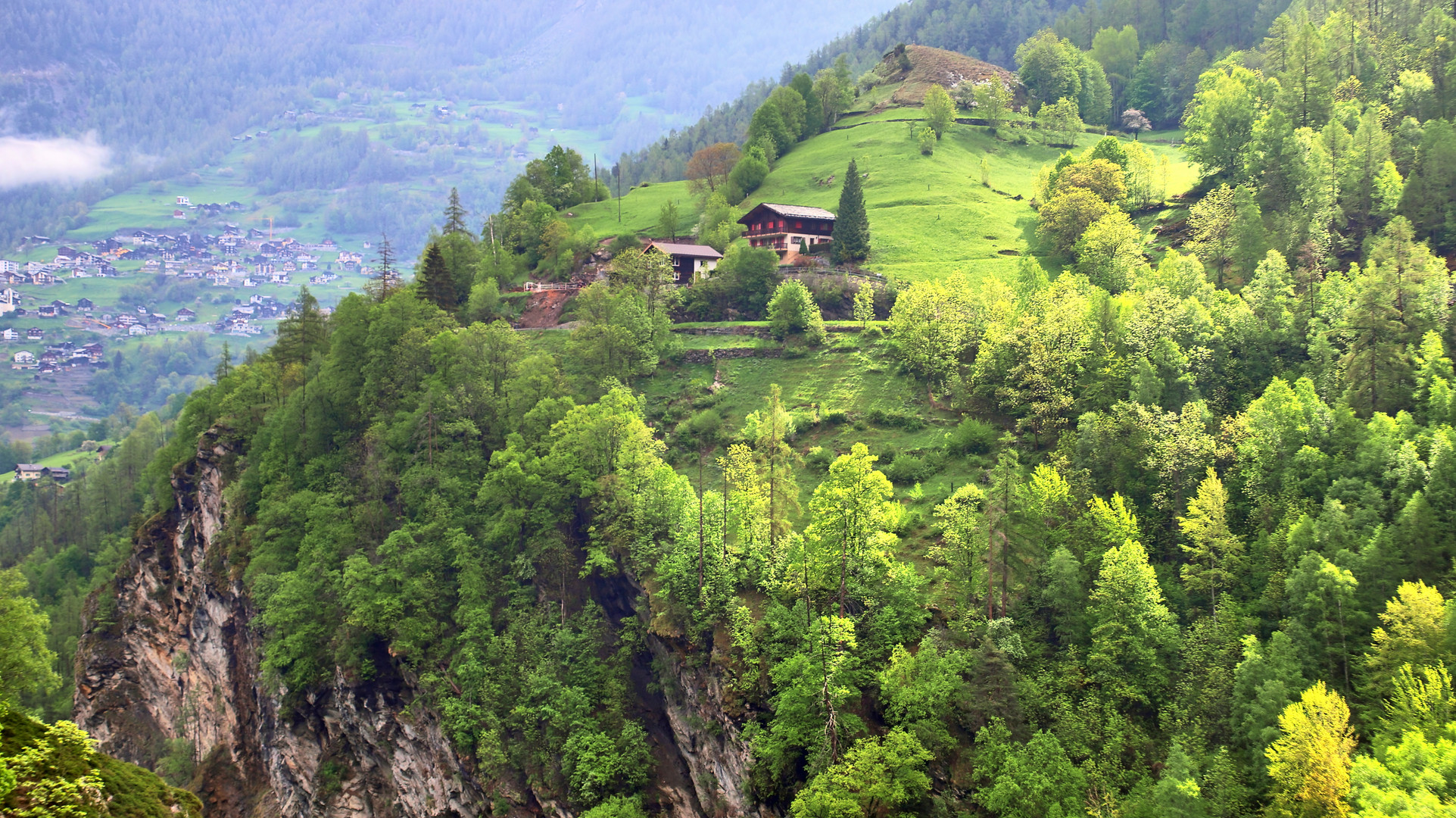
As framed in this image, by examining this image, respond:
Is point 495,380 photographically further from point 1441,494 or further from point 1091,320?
point 1441,494

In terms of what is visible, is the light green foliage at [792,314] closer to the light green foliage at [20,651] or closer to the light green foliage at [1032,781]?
the light green foliage at [1032,781]

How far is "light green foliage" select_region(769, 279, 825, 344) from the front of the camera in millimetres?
94250

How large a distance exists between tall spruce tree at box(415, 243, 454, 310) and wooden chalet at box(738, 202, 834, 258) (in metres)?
34.5

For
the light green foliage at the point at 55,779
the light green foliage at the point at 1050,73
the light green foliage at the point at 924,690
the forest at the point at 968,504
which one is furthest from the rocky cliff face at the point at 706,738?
the light green foliage at the point at 1050,73

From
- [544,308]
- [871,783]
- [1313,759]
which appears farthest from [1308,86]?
[871,783]

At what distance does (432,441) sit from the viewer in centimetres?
8112

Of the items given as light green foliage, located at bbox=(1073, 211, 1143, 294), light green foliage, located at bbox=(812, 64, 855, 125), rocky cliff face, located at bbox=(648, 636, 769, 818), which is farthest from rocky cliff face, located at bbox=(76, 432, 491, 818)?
light green foliage, located at bbox=(812, 64, 855, 125)

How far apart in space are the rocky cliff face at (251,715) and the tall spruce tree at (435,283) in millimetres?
24499

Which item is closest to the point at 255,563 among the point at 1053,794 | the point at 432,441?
the point at 432,441

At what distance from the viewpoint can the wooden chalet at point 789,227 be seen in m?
111

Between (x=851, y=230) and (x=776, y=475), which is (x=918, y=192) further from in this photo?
(x=776, y=475)

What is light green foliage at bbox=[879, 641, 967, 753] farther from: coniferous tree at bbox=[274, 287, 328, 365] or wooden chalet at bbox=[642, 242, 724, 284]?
coniferous tree at bbox=[274, 287, 328, 365]

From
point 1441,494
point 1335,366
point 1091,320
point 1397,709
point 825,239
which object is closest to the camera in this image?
point 1397,709

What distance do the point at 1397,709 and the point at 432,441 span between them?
66644mm
